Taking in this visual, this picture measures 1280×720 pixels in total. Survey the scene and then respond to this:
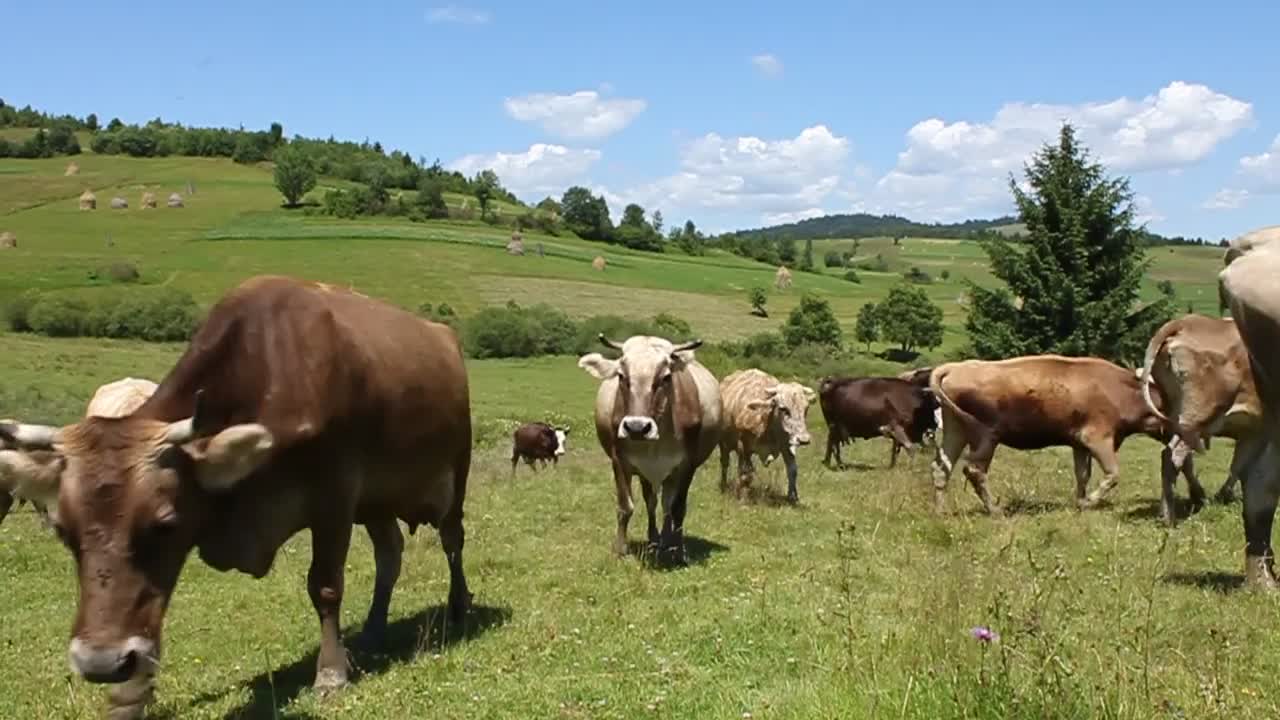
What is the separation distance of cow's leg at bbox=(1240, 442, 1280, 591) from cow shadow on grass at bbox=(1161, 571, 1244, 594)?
0.18m

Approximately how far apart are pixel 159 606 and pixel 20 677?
3259 mm

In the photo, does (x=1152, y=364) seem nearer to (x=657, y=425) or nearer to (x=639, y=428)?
(x=657, y=425)

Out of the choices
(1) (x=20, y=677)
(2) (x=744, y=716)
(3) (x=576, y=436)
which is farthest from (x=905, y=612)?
(3) (x=576, y=436)

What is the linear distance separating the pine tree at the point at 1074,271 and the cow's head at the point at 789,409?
825 inches

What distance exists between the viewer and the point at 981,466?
15.7 m

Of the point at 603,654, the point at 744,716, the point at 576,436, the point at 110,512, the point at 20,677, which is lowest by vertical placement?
the point at 576,436

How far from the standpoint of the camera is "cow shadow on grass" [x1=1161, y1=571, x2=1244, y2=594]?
30.1ft

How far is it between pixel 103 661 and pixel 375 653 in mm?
3027

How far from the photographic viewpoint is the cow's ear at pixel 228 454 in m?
6.15

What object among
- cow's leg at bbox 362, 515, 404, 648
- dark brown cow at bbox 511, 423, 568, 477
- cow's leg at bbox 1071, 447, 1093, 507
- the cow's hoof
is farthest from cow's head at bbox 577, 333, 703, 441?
dark brown cow at bbox 511, 423, 568, 477

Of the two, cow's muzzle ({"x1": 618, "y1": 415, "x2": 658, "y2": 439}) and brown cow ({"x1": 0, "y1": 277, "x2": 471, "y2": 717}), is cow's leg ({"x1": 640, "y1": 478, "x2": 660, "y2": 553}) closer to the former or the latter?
cow's muzzle ({"x1": 618, "y1": 415, "x2": 658, "y2": 439})

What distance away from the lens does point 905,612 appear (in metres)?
8.02

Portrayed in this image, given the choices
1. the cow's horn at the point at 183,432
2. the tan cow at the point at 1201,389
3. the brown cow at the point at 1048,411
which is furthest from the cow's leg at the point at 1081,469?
the cow's horn at the point at 183,432

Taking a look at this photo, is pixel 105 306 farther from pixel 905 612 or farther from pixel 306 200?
pixel 905 612
